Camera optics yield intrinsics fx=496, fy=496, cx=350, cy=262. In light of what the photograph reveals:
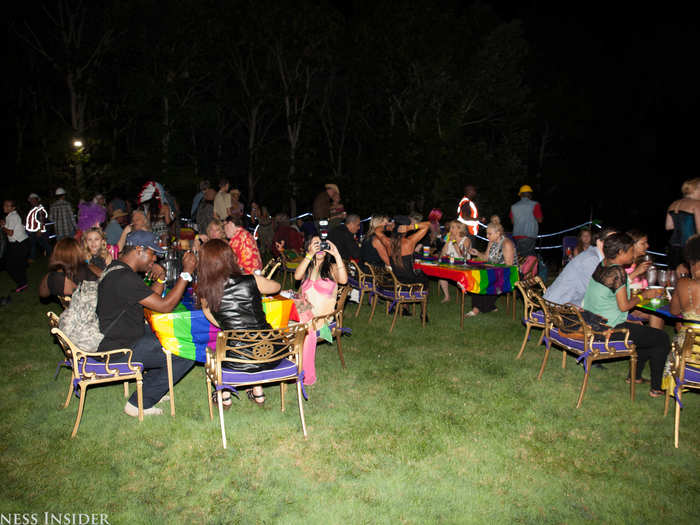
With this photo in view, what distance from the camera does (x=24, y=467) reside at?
3209 mm

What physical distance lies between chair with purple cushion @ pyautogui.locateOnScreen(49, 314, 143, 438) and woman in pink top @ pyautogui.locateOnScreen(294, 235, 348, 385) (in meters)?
1.38

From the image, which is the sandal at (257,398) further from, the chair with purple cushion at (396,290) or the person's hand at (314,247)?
the chair with purple cushion at (396,290)

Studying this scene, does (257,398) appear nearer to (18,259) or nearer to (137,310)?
(137,310)

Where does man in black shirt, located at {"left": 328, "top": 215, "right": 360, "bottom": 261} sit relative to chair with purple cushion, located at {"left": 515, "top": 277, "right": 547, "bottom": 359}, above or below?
above

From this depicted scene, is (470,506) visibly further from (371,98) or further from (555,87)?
(555,87)

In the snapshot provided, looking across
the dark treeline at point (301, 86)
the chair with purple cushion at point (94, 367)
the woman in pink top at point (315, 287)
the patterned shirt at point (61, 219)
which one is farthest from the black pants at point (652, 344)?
the dark treeline at point (301, 86)

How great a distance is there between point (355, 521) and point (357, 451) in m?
0.71

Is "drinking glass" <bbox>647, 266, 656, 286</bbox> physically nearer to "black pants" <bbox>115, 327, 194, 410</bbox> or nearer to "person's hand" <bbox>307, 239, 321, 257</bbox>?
"person's hand" <bbox>307, 239, 321, 257</bbox>

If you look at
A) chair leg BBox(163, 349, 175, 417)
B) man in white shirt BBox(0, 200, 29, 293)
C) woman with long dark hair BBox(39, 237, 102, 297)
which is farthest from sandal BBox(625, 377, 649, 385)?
man in white shirt BBox(0, 200, 29, 293)

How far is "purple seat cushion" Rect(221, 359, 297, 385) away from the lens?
3.49 meters

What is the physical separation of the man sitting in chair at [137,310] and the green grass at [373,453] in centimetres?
29

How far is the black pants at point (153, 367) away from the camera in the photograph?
378 centimetres

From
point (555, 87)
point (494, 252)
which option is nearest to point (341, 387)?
point (494, 252)

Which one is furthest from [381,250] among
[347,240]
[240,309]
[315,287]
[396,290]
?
[240,309]
